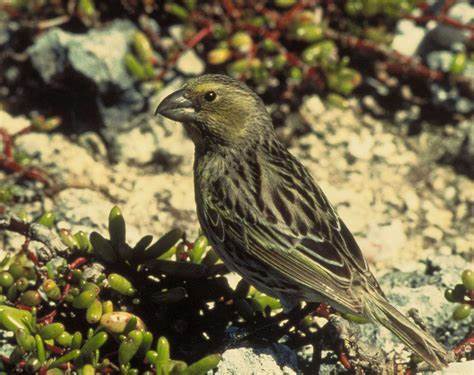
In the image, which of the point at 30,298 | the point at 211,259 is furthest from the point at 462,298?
the point at 30,298

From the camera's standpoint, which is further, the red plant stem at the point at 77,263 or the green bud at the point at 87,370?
the red plant stem at the point at 77,263

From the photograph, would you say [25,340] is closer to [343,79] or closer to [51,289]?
[51,289]

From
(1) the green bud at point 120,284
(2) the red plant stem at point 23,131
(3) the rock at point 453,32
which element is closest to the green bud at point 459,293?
(1) the green bud at point 120,284

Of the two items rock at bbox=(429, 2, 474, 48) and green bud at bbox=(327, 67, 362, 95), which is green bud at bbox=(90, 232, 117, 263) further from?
rock at bbox=(429, 2, 474, 48)

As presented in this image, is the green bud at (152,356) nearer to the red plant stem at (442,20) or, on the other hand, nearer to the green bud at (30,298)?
the green bud at (30,298)

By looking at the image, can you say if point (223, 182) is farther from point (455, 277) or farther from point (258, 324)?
point (455, 277)

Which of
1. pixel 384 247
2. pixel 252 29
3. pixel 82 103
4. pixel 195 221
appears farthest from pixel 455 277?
pixel 82 103
